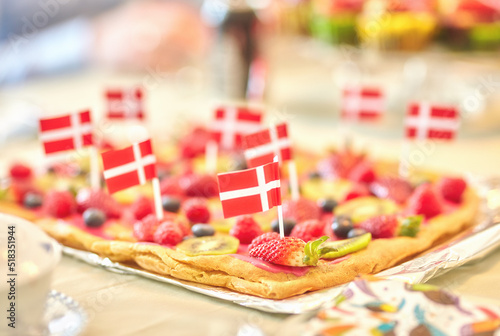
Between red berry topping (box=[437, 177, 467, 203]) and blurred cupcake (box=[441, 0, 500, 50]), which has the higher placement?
blurred cupcake (box=[441, 0, 500, 50])

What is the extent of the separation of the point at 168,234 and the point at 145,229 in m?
0.11

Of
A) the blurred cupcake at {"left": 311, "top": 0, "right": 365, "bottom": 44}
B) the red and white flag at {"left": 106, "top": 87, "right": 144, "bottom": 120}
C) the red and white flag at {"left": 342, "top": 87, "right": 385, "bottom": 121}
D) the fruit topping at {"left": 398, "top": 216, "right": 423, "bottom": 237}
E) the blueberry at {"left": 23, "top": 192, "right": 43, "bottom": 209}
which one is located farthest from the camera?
the blurred cupcake at {"left": 311, "top": 0, "right": 365, "bottom": 44}

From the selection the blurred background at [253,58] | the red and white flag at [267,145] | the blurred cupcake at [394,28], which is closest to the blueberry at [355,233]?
the red and white flag at [267,145]

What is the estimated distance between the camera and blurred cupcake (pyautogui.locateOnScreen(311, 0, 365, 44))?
167 inches

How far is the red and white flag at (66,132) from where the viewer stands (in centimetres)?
270

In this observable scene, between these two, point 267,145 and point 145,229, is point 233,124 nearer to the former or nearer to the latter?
point 267,145

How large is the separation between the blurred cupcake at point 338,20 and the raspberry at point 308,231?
2.20 m

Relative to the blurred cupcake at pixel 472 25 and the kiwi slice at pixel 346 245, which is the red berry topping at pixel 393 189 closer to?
the kiwi slice at pixel 346 245

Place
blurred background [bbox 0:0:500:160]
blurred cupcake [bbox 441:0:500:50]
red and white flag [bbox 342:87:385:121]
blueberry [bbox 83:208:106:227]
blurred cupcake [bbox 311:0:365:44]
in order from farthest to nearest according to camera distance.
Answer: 1. blurred cupcake [bbox 311:0:365:44]
2. blurred background [bbox 0:0:500:160]
3. blurred cupcake [bbox 441:0:500:50]
4. red and white flag [bbox 342:87:385:121]
5. blueberry [bbox 83:208:106:227]

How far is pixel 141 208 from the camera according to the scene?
262 cm

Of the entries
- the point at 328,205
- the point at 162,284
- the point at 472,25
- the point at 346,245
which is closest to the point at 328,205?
the point at 328,205

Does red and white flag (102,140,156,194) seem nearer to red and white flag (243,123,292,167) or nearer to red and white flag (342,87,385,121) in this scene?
red and white flag (243,123,292,167)

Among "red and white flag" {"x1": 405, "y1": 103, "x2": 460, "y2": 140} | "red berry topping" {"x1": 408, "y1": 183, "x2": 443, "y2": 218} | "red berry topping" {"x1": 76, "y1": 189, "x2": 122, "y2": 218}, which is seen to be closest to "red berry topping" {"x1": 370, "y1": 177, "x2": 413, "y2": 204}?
"red berry topping" {"x1": 408, "y1": 183, "x2": 443, "y2": 218}

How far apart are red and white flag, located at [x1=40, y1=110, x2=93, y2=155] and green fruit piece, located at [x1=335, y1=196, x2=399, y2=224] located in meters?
1.05
